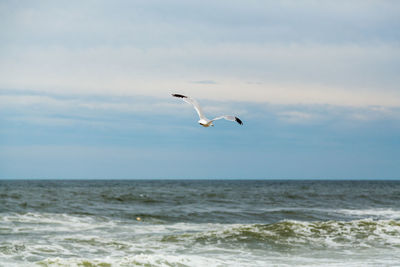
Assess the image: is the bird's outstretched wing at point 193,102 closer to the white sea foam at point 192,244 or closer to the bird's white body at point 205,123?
the bird's white body at point 205,123

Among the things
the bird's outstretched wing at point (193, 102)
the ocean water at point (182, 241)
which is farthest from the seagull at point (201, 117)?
the ocean water at point (182, 241)

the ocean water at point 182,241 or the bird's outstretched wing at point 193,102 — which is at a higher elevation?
the bird's outstretched wing at point 193,102

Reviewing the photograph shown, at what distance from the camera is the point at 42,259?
14.0 meters

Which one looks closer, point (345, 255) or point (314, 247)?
point (345, 255)

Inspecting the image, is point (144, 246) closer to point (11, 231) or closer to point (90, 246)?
point (90, 246)

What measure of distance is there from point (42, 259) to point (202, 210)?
15618 millimetres

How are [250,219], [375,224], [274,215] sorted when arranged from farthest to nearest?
[274,215], [250,219], [375,224]

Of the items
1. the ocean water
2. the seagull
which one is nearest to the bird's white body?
the seagull

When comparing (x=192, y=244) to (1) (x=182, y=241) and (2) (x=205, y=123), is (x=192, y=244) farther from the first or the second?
(2) (x=205, y=123)

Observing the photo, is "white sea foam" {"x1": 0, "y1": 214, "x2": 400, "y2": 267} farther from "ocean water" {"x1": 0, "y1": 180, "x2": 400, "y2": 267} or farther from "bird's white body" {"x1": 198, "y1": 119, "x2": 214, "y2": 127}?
"bird's white body" {"x1": 198, "y1": 119, "x2": 214, "y2": 127}

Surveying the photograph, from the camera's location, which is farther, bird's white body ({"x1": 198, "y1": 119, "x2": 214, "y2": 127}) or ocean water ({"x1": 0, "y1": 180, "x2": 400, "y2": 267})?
bird's white body ({"x1": 198, "y1": 119, "x2": 214, "y2": 127})

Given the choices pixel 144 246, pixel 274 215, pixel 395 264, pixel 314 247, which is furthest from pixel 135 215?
pixel 395 264

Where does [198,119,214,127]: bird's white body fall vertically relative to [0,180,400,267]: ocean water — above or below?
above

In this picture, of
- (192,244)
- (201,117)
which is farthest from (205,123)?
(192,244)
